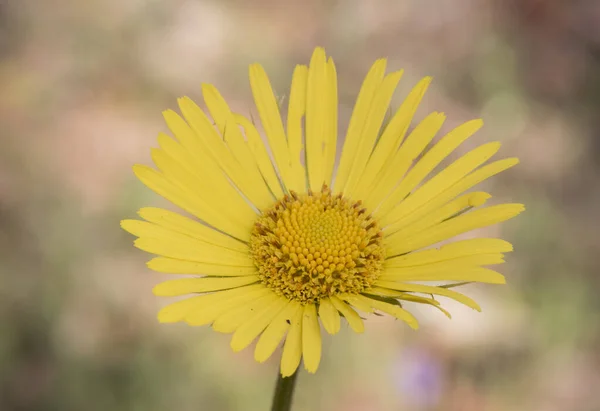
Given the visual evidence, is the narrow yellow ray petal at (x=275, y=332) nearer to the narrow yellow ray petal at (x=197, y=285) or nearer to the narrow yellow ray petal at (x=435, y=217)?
the narrow yellow ray petal at (x=197, y=285)

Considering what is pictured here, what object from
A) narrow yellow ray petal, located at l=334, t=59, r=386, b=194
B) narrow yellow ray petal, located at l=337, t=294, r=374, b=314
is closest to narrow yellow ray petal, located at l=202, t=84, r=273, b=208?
narrow yellow ray petal, located at l=334, t=59, r=386, b=194

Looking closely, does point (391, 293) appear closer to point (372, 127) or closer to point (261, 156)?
point (372, 127)

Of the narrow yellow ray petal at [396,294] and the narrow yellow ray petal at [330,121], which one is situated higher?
the narrow yellow ray petal at [330,121]

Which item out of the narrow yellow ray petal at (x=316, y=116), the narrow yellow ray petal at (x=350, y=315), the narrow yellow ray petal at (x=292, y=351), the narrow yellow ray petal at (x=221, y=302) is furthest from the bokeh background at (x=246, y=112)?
the narrow yellow ray petal at (x=292, y=351)

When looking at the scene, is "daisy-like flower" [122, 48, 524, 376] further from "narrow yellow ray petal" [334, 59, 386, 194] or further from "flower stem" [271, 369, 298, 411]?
"flower stem" [271, 369, 298, 411]

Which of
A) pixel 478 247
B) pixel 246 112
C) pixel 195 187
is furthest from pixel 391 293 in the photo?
pixel 246 112

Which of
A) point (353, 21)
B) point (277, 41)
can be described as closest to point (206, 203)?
point (277, 41)

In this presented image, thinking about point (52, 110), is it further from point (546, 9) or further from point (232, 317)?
point (546, 9)
